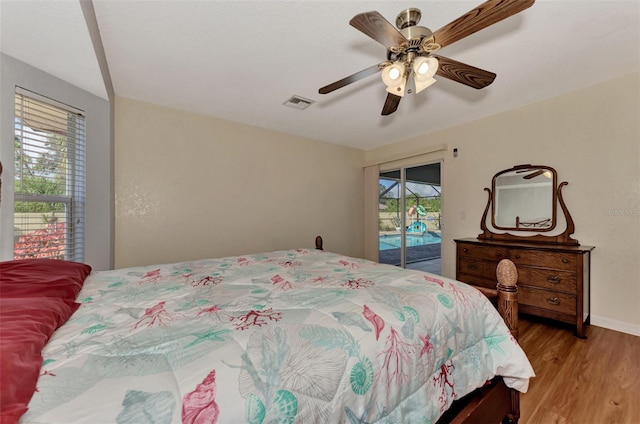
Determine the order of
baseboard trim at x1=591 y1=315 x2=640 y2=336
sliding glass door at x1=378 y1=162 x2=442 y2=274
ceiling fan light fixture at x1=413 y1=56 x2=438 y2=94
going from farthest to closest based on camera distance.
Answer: sliding glass door at x1=378 y1=162 x2=442 y2=274 → baseboard trim at x1=591 y1=315 x2=640 y2=336 → ceiling fan light fixture at x1=413 y1=56 x2=438 y2=94

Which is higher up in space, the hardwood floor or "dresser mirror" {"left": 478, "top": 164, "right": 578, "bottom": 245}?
"dresser mirror" {"left": 478, "top": 164, "right": 578, "bottom": 245}

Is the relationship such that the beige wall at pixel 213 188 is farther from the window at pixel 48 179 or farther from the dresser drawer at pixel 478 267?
the dresser drawer at pixel 478 267

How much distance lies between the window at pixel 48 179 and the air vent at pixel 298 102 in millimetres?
1856

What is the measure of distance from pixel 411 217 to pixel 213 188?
309cm

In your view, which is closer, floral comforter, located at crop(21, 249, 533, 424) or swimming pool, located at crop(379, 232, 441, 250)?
floral comforter, located at crop(21, 249, 533, 424)

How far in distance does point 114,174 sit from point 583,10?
12.8 ft

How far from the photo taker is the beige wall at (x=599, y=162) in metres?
2.34

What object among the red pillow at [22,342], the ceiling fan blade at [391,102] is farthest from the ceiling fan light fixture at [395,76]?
the red pillow at [22,342]

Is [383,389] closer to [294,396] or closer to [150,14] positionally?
[294,396]

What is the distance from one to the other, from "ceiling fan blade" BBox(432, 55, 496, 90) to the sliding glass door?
2224 millimetres

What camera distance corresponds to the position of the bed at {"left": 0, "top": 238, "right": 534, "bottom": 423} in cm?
58

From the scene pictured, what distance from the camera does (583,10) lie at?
1571mm

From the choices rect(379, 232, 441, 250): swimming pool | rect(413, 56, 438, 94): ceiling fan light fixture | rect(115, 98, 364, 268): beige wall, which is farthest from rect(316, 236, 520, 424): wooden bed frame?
rect(115, 98, 364, 268): beige wall

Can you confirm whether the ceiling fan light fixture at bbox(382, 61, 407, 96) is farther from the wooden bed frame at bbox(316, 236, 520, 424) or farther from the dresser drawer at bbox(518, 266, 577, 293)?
the dresser drawer at bbox(518, 266, 577, 293)
